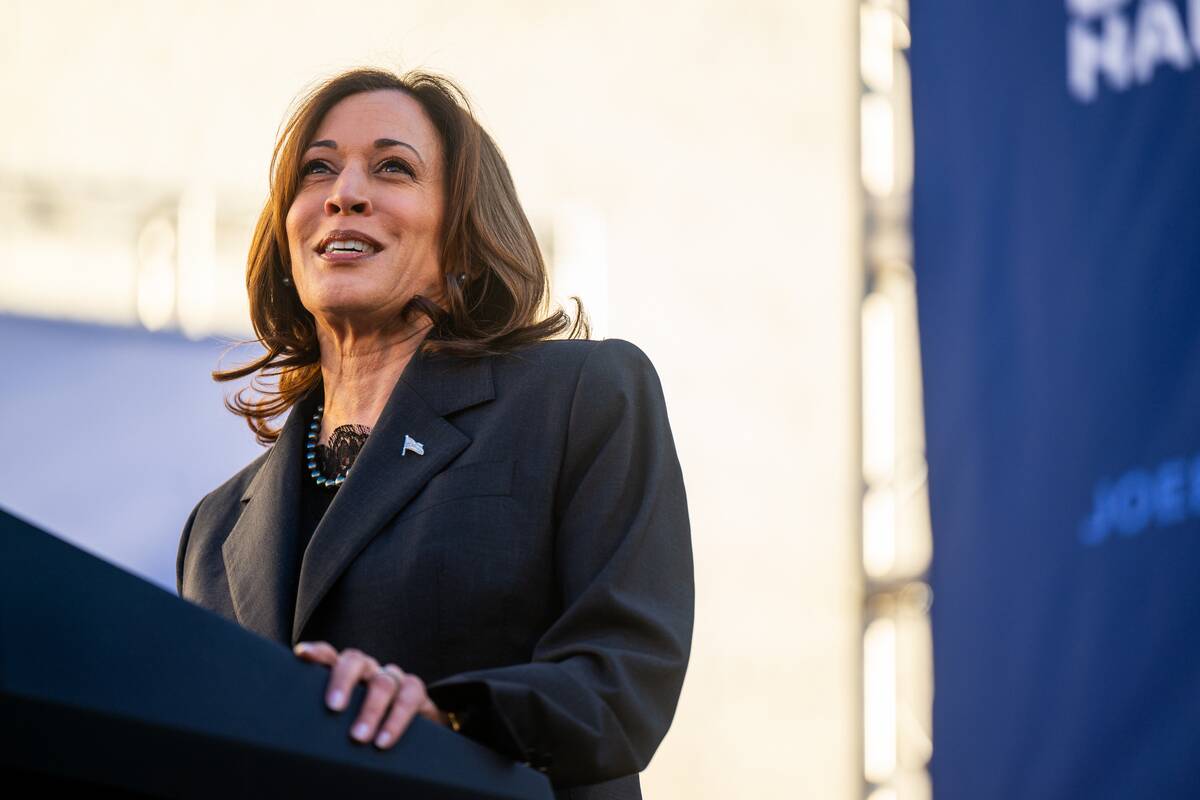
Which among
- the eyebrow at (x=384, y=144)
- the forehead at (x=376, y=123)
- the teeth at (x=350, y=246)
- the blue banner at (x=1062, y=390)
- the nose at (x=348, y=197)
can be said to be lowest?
the blue banner at (x=1062, y=390)

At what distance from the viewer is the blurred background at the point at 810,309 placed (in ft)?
9.89

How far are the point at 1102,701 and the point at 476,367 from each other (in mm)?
1893

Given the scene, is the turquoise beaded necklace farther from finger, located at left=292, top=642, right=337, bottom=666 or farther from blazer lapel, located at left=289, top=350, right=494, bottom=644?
finger, located at left=292, top=642, right=337, bottom=666

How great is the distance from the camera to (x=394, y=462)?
1.49 m

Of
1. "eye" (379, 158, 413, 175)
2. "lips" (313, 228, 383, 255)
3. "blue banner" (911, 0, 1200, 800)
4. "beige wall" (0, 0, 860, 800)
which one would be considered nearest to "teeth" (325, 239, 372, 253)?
"lips" (313, 228, 383, 255)

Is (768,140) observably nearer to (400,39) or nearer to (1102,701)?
(400,39)

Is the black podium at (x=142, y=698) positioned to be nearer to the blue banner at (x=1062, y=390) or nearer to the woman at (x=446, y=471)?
the woman at (x=446, y=471)

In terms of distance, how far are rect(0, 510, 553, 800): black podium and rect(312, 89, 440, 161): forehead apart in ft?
3.33

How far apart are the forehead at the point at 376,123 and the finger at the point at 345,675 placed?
3.09 ft

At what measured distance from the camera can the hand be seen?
2.77ft

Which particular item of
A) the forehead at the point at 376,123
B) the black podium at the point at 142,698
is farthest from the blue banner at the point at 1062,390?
the black podium at the point at 142,698

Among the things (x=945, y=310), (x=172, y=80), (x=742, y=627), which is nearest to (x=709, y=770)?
(x=742, y=627)

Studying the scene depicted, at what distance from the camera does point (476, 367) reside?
1605 mm

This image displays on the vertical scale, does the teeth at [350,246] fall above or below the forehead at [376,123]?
below
